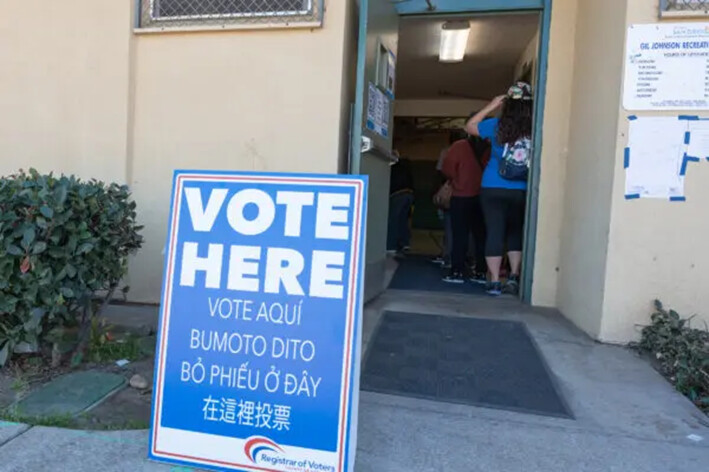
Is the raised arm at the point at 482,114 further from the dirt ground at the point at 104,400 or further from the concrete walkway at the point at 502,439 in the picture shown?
the dirt ground at the point at 104,400

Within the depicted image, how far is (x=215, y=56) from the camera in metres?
4.31

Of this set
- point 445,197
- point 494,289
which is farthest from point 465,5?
point 445,197

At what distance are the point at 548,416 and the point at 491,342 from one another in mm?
1043

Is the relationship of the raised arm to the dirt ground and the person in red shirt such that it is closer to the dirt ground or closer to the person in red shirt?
the person in red shirt

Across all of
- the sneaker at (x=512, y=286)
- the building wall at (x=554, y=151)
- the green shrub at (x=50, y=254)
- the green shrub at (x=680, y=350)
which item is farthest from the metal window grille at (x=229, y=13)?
the green shrub at (x=680, y=350)

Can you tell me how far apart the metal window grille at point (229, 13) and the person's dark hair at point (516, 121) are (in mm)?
1947

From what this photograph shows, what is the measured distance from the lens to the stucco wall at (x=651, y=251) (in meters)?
3.54

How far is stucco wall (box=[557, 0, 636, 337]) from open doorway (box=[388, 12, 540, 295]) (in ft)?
2.59

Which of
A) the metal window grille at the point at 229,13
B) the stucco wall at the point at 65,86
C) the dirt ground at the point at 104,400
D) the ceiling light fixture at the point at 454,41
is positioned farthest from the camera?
the ceiling light fixture at the point at 454,41

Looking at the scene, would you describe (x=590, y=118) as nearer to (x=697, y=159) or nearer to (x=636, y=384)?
(x=697, y=159)

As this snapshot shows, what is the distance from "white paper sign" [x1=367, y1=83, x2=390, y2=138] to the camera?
4127mm

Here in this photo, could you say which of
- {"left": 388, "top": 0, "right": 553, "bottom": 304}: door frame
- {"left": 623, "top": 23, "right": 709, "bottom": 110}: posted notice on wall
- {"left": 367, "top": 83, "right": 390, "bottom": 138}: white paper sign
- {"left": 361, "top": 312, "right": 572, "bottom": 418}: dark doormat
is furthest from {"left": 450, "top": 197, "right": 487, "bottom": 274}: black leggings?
{"left": 623, "top": 23, "right": 709, "bottom": 110}: posted notice on wall

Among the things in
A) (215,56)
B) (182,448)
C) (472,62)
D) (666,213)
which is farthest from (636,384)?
(472,62)

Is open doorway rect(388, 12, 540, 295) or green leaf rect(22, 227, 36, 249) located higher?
open doorway rect(388, 12, 540, 295)
